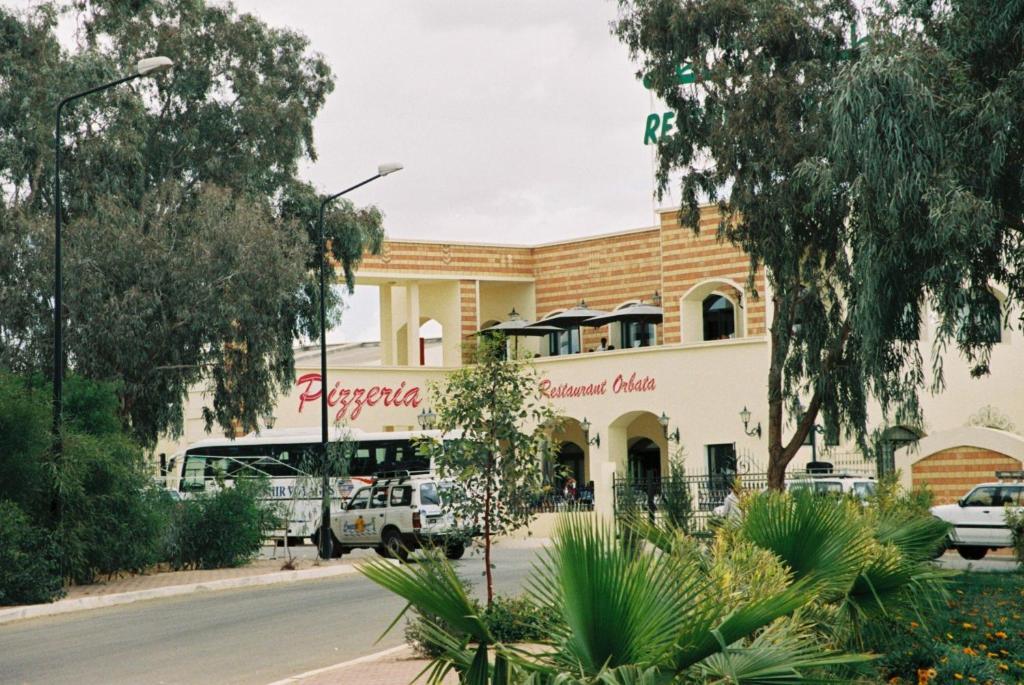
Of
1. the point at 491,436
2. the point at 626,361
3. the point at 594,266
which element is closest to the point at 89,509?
the point at 491,436

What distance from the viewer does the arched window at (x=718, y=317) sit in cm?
4922

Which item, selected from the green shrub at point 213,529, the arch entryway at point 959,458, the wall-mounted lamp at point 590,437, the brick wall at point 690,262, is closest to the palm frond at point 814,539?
the green shrub at point 213,529

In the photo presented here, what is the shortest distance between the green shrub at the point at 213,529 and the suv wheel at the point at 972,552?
1469 cm

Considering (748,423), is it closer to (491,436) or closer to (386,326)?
(386,326)

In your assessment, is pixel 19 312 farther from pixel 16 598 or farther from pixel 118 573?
pixel 16 598

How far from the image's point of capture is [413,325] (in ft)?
177

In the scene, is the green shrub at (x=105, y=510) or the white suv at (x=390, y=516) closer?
the green shrub at (x=105, y=510)

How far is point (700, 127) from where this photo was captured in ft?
96.1

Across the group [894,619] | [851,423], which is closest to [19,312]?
[851,423]

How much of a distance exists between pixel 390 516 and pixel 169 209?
29.5 ft

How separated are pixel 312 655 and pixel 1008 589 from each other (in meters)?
9.46

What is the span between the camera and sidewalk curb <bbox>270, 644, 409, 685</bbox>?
12866mm

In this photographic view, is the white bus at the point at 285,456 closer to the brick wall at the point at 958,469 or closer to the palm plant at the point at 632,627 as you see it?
the brick wall at the point at 958,469

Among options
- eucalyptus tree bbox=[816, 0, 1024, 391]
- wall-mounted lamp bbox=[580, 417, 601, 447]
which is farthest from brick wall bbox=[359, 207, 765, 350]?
eucalyptus tree bbox=[816, 0, 1024, 391]
